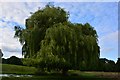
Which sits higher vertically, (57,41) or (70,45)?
(57,41)

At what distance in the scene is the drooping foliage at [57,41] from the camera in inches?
639

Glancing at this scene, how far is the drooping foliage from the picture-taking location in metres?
16.2

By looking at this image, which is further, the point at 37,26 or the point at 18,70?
the point at 18,70

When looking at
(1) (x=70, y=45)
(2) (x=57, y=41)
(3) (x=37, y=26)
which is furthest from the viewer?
(3) (x=37, y=26)

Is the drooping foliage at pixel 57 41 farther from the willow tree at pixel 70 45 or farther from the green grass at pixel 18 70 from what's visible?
the green grass at pixel 18 70

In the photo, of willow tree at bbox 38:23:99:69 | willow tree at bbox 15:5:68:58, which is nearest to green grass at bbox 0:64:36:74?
willow tree at bbox 15:5:68:58

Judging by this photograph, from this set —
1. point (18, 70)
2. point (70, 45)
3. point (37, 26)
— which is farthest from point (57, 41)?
point (18, 70)

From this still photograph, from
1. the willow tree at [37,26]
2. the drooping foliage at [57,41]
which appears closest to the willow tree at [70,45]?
the drooping foliage at [57,41]

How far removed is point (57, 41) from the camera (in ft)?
54.2

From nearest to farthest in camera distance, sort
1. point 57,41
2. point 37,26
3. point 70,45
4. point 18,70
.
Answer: point 70,45
point 57,41
point 37,26
point 18,70

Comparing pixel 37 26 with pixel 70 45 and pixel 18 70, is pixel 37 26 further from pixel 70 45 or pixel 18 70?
pixel 18 70

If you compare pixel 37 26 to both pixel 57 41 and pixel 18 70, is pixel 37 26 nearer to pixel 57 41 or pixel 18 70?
pixel 57 41

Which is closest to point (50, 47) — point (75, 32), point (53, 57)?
point (53, 57)

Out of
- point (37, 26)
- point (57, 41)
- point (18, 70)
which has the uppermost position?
point (37, 26)
